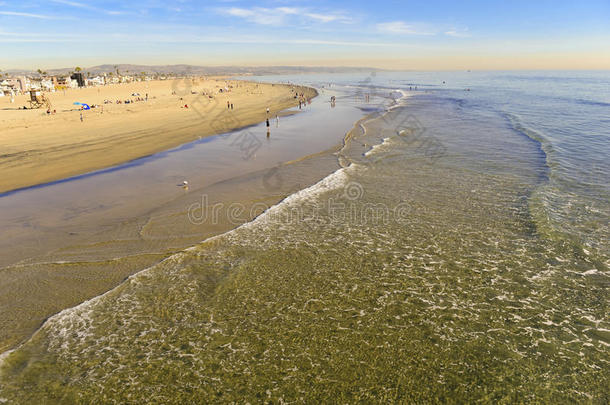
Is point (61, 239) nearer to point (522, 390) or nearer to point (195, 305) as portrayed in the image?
point (195, 305)

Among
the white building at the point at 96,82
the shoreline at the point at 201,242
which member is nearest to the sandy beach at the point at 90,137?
the shoreline at the point at 201,242

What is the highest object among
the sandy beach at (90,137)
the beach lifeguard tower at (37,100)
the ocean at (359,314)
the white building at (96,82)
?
the white building at (96,82)

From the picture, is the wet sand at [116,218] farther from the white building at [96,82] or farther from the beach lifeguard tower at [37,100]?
the white building at [96,82]

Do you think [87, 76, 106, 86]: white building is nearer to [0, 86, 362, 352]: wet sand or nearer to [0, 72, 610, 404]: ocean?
[0, 86, 362, 352]: wet sand

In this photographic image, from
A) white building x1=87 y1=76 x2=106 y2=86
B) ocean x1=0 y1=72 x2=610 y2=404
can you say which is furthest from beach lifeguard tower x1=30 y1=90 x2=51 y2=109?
white building x1=87 y1=76 x2=106 y2=86

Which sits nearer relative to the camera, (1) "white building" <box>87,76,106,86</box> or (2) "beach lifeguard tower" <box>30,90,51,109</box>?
(2) "beach lifeguard tower" <box>30,90,51,109</box>

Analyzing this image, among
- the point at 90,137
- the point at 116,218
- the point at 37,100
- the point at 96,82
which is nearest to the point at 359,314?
the point at 116,218

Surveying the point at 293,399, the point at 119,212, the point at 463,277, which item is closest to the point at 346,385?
the point at 293,399

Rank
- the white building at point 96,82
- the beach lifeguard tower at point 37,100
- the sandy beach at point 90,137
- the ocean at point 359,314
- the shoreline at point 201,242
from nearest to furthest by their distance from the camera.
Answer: the ocean at point 359,314
the shoreline at point 201,242
the sandy beach at point 90,137
the beach lifeguard tower at point 37,100
the white building at point 96,82

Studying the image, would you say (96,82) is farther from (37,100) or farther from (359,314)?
(359,314)
